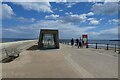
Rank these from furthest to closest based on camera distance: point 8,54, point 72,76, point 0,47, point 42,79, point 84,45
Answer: point 84,45 → point 0,47 → point 8,54 → point 72,76 → point 42,79

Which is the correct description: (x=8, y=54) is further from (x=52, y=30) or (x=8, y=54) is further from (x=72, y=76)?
(x=52, y=30)

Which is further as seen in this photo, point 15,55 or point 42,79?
point 15,55

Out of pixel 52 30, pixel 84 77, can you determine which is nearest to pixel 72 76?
pixel 84 77

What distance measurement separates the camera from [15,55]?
19.3m

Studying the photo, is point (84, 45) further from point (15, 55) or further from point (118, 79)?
point (118, 79)

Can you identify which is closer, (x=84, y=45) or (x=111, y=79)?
(x=111, y=79)

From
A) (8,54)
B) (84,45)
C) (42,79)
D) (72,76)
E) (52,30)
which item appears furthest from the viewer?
(84,45)

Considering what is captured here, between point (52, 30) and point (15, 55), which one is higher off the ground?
point (52, 30)

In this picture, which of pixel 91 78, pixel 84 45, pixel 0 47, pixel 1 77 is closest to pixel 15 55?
pixel 0 47

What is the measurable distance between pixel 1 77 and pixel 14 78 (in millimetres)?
708

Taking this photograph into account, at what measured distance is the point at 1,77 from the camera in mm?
10117

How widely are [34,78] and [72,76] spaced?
1714 mm

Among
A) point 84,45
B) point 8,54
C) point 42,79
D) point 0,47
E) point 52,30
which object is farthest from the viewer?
point 84,45

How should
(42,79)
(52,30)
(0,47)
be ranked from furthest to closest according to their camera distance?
(52,30), (0,47), (42,79)
